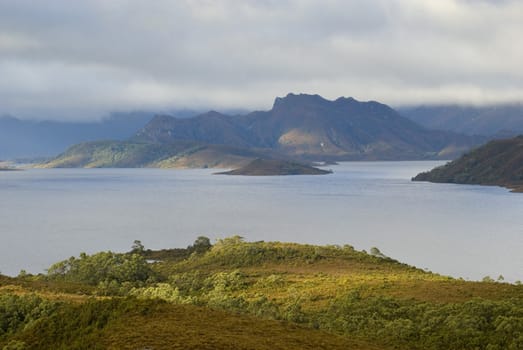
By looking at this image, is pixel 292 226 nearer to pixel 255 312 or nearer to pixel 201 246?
pixel 201 246

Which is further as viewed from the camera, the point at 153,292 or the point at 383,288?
the point at 383,288

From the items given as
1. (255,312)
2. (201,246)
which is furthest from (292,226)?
(255,312)

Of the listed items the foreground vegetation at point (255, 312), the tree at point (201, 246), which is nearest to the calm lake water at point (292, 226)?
the tree at point (201, 246)

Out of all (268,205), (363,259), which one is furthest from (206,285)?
(268,205)

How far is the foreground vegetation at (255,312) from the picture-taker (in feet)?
68.1

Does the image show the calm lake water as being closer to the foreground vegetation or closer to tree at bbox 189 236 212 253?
tree at bbox 189 236 212 253

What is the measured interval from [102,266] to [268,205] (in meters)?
125

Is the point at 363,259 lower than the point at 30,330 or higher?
lower

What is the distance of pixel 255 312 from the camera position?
33.0 metres

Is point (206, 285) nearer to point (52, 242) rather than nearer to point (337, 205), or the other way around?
point (52, 242)

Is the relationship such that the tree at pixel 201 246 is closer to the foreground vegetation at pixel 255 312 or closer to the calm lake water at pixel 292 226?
the calm lake water at pixel 292 226

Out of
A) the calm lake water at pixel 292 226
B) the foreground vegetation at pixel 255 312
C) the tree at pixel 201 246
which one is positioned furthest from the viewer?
the calm lake water at pixel 292 226

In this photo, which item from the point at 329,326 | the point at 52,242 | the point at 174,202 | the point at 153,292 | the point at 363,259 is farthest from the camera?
the point at 174,202

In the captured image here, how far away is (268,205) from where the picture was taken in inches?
7106
